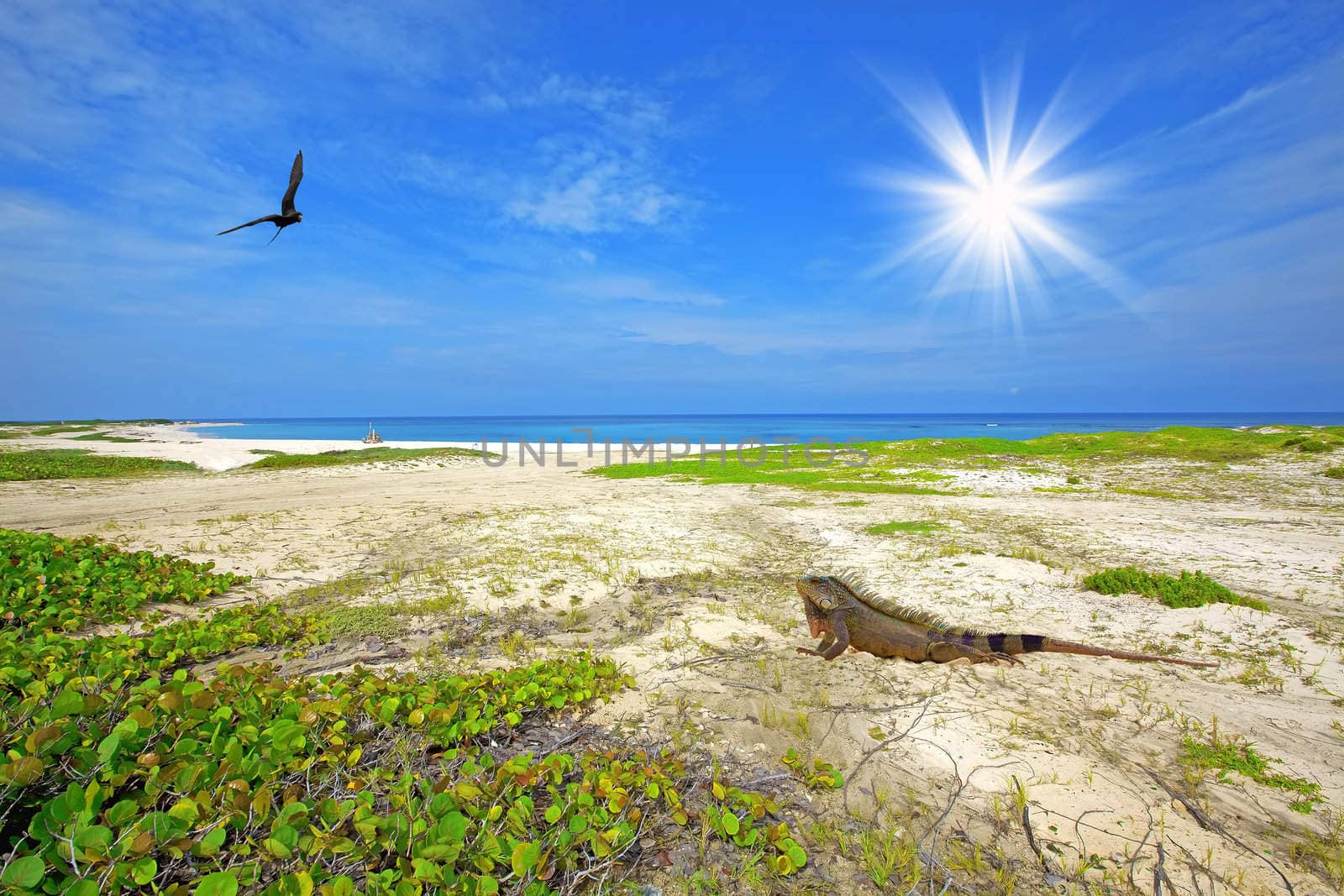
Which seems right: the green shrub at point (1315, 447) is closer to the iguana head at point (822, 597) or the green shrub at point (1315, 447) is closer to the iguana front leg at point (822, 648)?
the iguana head at point (822, 597)

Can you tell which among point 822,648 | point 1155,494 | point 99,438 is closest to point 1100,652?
point 822,648

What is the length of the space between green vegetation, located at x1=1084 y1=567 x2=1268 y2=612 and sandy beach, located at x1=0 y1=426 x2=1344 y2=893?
0.22 meters

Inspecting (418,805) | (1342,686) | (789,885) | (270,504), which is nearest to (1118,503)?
(1342,686)

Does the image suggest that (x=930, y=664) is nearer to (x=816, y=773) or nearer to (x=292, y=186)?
(x=816, y=773)

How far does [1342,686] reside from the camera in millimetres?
5000

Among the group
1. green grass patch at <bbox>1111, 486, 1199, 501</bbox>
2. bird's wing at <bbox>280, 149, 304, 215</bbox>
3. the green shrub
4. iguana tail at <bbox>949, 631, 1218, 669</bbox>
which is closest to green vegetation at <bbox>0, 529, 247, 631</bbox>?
bird's wing at <bbox>280, 149, 304, 215</bbox>

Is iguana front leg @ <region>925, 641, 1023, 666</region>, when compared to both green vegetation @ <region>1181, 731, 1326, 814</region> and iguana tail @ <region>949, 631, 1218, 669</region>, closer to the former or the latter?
iguana tail @ <region>949, 631, 1218, 669</region>

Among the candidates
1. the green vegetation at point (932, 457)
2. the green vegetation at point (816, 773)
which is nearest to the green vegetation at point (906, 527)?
the green vegetation at point (932, 457)

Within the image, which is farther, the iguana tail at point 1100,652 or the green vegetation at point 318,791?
the iguana tail at point 1100,652

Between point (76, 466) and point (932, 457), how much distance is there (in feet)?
129

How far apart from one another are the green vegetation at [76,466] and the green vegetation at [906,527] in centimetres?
2863

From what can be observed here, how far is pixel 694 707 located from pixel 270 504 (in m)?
16.3

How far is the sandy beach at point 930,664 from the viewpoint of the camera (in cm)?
337

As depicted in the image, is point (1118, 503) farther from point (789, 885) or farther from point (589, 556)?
point (789, 885)
